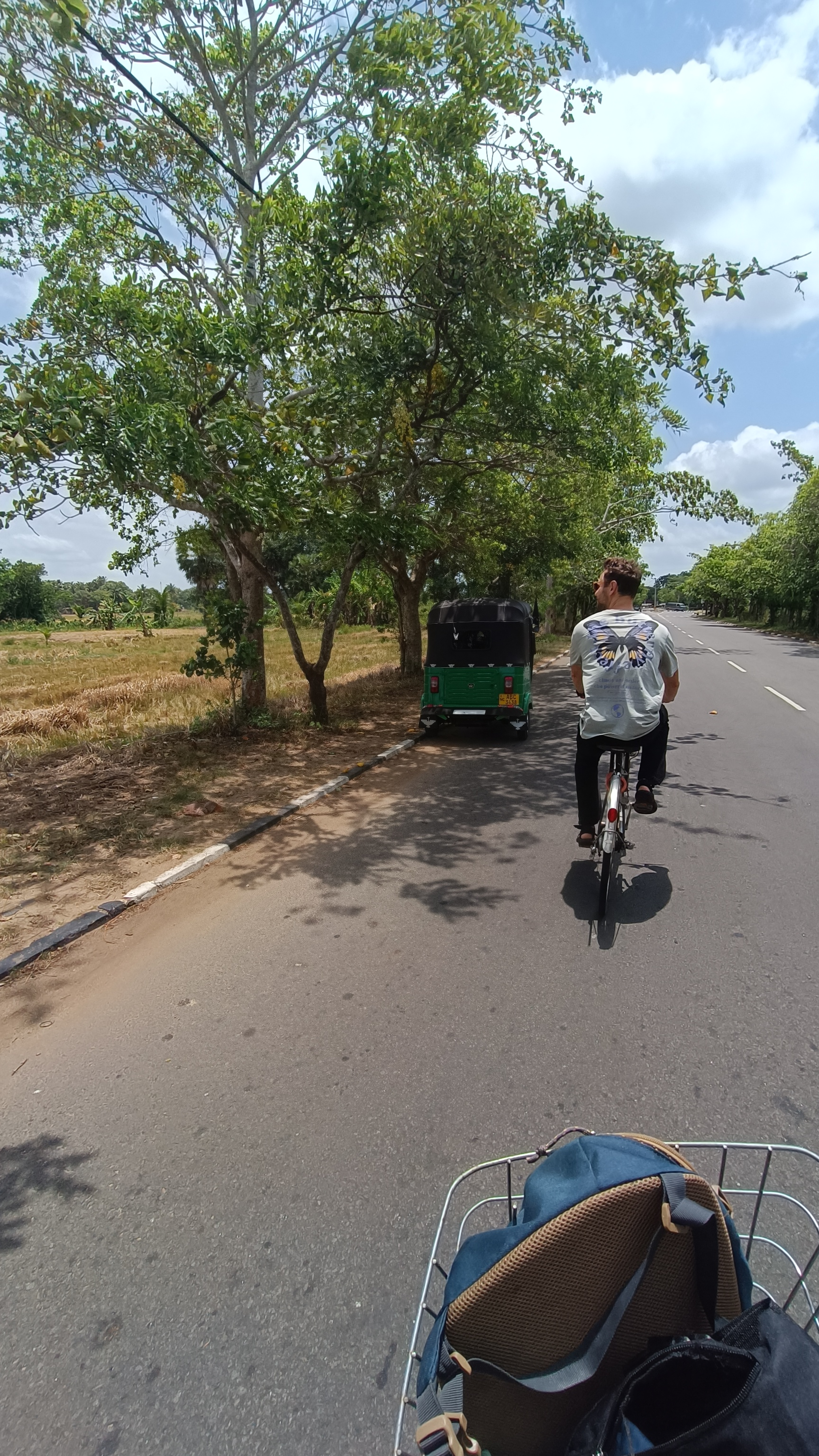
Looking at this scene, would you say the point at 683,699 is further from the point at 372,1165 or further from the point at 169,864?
the point at 372,1165

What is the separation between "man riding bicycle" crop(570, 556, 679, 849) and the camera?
Result: 4609 mm

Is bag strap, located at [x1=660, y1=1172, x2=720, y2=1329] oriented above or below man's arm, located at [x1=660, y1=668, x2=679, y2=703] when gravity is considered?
below

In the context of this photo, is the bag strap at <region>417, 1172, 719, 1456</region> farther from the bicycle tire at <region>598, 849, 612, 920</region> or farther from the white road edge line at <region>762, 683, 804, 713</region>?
the white road edge line at <region>762, 683, 804, 713</region>

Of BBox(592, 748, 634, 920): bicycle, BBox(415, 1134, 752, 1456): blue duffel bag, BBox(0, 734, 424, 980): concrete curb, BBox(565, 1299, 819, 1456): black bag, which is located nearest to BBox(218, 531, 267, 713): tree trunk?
BBox(0, 734, 424, 980): concrete curb

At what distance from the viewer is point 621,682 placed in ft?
15.2

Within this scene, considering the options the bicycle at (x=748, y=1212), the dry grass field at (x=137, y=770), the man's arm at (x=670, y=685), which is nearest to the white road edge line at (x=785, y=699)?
the dry grass field at (x=137, y=770)

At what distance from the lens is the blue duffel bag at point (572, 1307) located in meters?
1.37

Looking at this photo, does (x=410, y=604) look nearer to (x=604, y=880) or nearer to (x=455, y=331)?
(x=455, y=331)

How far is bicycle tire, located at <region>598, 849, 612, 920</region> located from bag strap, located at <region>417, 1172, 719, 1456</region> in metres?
3.07

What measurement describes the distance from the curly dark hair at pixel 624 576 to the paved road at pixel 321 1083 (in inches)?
78.0

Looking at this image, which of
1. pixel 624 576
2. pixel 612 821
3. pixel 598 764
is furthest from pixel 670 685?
pixel 612 821

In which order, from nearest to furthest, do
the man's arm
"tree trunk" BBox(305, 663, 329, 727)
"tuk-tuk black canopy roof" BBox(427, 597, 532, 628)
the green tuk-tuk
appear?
the man's arm, the green tuk-tuk, "tuk-tuk black canopy roof" BBox(427, 597, 532, 628), "tree trunk" BBox(305, 663, 329, 727)

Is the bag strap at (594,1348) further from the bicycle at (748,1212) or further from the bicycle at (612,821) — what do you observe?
the bicycle at (612,821)

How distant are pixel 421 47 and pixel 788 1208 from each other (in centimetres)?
1019
